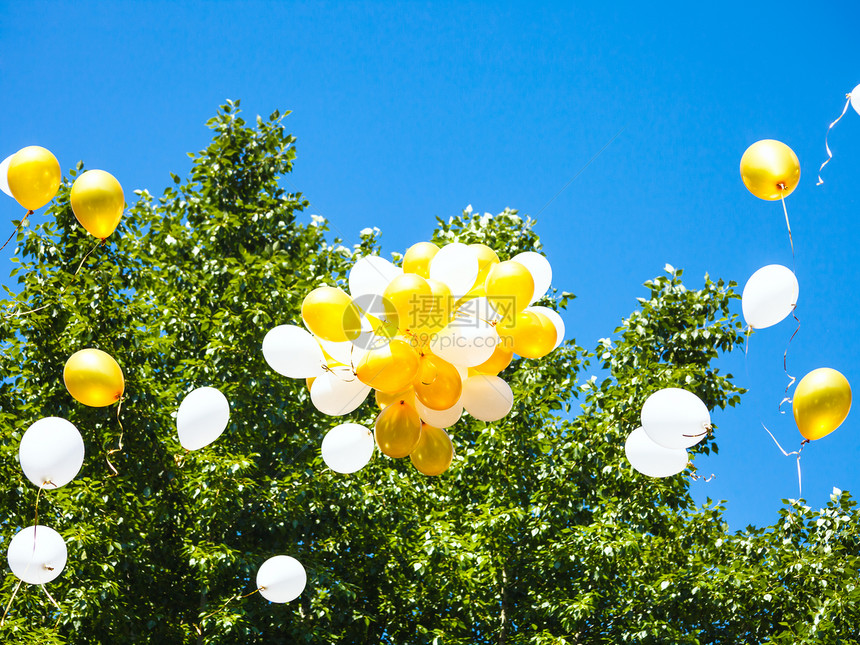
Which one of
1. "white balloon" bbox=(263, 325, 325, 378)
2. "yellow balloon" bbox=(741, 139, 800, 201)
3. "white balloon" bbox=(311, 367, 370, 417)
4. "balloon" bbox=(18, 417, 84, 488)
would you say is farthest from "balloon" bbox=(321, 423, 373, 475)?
"yellow balloon" bbox=(741, 139, 800, 201)

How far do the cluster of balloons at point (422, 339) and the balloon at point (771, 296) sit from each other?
4.22ft

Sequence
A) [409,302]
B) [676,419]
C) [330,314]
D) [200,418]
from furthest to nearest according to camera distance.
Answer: [200,418] < [676,419] < [330,314] < [409,302]

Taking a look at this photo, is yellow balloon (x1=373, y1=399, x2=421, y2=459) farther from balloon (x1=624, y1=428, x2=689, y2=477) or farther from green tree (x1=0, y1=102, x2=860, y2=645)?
green tree (x1=0, y1=102, x2=860, y2=645)

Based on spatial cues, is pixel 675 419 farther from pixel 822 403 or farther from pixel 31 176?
pixel 31 176

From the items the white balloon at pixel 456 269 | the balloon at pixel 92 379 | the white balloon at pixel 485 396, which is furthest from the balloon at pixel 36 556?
the white balloon at pixel 456 269

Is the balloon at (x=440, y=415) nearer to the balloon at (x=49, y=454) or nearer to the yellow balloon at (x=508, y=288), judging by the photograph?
the yellow balloon at (x=508, y=288)

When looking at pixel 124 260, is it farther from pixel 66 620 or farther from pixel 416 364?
pixel 416 364

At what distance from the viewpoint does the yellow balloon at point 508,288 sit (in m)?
4.04

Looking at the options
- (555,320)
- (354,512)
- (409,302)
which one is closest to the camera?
(409,302)

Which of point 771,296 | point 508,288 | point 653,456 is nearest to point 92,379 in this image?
point 508,288

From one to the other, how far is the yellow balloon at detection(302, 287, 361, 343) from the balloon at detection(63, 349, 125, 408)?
173cm

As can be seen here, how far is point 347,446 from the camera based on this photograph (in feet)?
15.7

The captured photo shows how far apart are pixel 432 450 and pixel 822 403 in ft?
7.25

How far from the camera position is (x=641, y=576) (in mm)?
7746
